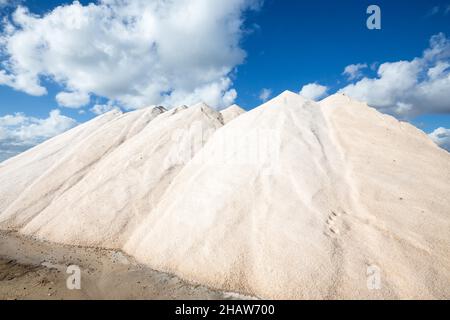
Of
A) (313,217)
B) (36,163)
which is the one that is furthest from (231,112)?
(313,217)

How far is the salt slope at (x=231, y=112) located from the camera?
25453 mm

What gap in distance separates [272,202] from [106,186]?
8.79m

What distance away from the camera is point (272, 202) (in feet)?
36.0

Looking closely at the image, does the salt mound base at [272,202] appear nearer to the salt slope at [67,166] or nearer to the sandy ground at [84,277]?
the salt slope at [67,166]

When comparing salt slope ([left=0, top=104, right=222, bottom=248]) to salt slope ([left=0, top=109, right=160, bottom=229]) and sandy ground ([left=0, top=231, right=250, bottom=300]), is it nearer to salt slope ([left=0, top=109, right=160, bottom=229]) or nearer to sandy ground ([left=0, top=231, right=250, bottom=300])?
salt slope ([left=0, top=109, right=160, bottom=229])

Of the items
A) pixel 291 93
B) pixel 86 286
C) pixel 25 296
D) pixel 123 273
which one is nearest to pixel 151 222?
pixel 123 273

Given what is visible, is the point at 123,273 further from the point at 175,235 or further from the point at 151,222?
the point at 151,222

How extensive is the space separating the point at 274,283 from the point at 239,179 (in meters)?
4.88

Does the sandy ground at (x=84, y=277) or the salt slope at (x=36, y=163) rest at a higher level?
the salt slope at (x=36, y=163)

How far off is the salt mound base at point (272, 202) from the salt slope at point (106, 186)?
71mm

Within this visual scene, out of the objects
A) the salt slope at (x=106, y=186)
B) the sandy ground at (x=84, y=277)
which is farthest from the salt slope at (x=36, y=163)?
the sandy ground at (x=84, y=277)

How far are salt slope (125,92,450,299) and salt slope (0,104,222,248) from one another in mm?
1208

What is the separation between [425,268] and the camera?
8281 millimetres
